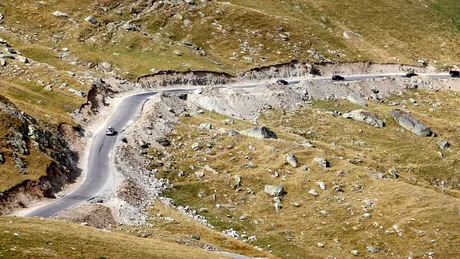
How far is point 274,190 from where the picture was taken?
8450 centimetres

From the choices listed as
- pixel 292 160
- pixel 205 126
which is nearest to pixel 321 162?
pixel 292 160

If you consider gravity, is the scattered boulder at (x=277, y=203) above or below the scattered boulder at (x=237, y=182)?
below

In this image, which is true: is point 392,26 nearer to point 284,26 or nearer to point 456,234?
point 284,26

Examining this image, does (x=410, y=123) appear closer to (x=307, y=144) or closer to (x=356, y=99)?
(x=356, y=99)

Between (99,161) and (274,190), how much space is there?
28.9 metres

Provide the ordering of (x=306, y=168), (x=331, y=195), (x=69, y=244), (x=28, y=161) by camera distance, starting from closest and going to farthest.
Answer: (x=69, y=244) < (x=28, y=161) < (x=331, y=195) < (x=306, y=168)

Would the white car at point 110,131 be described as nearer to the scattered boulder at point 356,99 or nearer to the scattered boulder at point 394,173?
the scattered boulder at point 394,173

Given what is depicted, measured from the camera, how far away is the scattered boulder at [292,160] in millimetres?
89250

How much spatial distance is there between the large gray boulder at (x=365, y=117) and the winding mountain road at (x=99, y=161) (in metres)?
38.7

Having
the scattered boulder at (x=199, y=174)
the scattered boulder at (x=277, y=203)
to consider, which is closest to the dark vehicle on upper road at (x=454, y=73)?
the scattered boulder at (x=277, y=203)

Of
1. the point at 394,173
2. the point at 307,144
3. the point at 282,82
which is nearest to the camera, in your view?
the point at 394,173

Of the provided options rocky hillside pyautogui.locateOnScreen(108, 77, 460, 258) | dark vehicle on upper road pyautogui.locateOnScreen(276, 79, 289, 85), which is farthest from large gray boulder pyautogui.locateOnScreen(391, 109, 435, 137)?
dark vehicle on upper road pyautogui.locateOnScreen(276, 79, 289, 85)

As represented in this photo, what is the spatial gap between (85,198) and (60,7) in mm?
96771

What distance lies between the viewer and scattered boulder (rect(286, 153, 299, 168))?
89.2m
